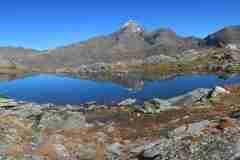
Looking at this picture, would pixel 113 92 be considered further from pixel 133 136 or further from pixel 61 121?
pixel 133 136

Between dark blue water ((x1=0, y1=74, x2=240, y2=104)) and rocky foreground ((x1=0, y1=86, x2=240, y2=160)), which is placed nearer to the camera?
rocky foreground ((x1=0, y1=86, x2=240, y2=160))

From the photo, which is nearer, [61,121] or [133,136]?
[133,136]

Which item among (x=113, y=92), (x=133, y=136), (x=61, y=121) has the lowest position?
(x=113, y=92)

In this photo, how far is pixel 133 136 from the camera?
1093 inches

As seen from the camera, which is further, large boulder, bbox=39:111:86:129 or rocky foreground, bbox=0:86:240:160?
large boulder, bbox=39:111:86:129

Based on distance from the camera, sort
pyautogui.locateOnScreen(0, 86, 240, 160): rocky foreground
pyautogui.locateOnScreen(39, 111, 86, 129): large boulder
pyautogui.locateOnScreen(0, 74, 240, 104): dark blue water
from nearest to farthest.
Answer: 1. pyautogui.locateOnScreen(0, 86, 240, 160): rocky foreground
2. pyautogui.locateOnScreen(39, 111, 86, 129): large boulder
3. pyautogui.locateOnScreen(0, 74, 240, 104): dark blue water

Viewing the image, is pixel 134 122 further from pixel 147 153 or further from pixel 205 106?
pixel 147 153

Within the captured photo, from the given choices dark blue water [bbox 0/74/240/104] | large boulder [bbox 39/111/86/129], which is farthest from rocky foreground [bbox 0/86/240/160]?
dark blue water [bbox 0/74/240/104]

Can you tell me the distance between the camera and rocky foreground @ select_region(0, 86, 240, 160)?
19031 millimetres

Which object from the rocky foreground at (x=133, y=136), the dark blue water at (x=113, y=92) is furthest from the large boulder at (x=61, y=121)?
the dark blue water at (x=113, y=92)

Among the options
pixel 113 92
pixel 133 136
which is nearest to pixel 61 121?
pixel 133 136

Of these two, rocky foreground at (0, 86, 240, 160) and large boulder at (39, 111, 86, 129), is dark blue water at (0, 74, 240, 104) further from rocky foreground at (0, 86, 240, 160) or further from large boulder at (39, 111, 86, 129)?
large boulder at (39, 111, 86, 129)

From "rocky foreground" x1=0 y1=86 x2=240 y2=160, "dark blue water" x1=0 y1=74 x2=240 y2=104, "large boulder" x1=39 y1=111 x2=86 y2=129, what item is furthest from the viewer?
"dark blue water" x1=0 y1=74 x2=240 y2=104

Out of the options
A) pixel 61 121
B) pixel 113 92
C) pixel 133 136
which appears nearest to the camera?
pixel 133 136
